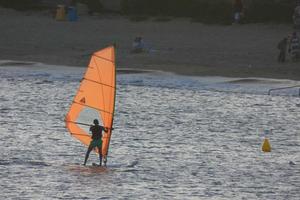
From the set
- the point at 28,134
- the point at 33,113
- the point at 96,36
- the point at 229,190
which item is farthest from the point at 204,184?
the point at 96,36

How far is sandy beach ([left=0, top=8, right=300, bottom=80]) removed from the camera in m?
39.9

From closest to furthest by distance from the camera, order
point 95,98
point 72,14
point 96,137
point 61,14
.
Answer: point 96,137
point 95,98
point 72,14
point 61,14

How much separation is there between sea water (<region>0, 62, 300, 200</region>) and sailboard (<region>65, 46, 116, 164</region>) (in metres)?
0.58

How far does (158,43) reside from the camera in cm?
4491

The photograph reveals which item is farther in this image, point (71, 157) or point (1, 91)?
point (1, 91)

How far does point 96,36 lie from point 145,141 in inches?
810

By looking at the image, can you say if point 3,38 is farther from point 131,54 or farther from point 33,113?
point 33,113

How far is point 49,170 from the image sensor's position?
23469mm

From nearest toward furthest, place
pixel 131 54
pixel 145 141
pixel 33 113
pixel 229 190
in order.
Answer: pixel 229 190
pixel 145 141
pixel 33 113
pixel 131 54

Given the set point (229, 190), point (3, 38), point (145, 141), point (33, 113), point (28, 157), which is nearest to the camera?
point (229, 190)

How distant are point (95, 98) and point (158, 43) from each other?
19595 mm

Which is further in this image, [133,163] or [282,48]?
[282,48]

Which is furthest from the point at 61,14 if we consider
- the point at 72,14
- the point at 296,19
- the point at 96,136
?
the point at 96,136

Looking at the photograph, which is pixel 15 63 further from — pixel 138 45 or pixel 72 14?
pixel 72 14
